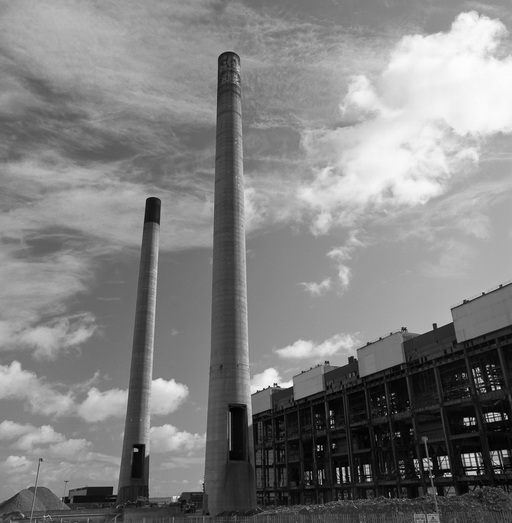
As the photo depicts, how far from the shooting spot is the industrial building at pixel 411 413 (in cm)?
5084

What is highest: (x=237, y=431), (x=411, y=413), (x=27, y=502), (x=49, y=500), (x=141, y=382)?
(x=141, y=382)

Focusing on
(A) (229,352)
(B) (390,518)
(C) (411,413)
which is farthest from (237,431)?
(C) (411,413)

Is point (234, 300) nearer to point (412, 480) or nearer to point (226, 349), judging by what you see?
point (226, 349)

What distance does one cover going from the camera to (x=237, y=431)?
151 ft

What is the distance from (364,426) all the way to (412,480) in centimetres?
980

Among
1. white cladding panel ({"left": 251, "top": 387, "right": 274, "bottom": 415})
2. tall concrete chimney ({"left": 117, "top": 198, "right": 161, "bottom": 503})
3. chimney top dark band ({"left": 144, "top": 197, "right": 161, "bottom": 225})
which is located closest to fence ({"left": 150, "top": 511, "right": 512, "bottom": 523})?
tall concrete chimney ({"left": 117, "top": 198, "right": 161, "bottom": 503})

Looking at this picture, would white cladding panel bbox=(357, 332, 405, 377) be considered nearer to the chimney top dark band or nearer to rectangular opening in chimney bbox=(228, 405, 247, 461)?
rectangular opening in chimney bbox=(228, 405, 247, 461)

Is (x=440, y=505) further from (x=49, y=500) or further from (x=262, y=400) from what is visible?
(x=49, y=500)

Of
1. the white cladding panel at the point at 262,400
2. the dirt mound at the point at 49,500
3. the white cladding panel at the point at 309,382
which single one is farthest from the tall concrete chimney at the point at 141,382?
the dirt mound at the point at 49,500

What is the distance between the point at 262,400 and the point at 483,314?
2001 inches

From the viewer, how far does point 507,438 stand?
2151 inches

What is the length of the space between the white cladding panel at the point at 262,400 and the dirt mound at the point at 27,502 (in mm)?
39606

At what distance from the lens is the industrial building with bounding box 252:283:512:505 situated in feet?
167

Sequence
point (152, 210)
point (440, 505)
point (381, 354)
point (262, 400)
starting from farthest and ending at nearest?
point (262, 400) → point (152, 210) → point (381, 354) → point (440, 505)
